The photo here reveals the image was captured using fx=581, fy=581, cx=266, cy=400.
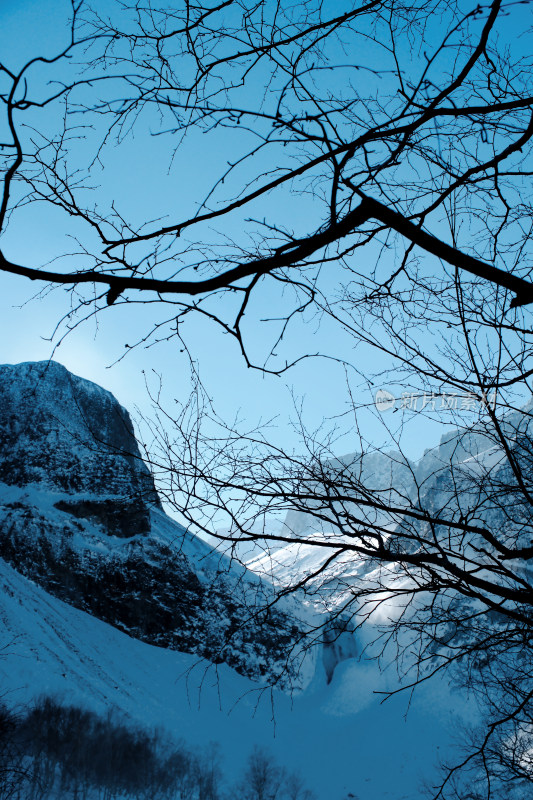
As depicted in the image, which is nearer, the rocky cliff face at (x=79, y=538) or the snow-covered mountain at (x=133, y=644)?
the snow-covered mountain at (x=133, y=644)

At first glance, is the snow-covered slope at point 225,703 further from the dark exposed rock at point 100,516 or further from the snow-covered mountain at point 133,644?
the dark exposed rock at point 100,516

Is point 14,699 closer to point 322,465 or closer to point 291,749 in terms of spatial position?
point 291,749

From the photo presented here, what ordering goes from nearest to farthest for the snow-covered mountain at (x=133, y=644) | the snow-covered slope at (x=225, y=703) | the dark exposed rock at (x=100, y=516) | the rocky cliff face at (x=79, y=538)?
the snow-covered slope at (x=225, y=703)
the snow-covered mountain at (x=133, y=644)
the rocky cliff face at (x=79, y=538)
the dark exposed rock at (x=100, y=516)

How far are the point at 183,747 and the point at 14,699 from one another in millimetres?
11745

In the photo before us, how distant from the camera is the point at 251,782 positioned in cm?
3509

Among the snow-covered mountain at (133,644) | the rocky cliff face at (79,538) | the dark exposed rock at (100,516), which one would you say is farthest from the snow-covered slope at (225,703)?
the dark exposed rock at (100,516)

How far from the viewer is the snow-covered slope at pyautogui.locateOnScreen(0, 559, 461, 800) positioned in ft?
113

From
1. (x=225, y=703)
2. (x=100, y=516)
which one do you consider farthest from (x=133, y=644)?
(x=100, y=516)

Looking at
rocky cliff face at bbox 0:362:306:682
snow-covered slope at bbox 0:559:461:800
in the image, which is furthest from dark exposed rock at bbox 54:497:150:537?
snow-covered slope at bbox 0:559:461:800

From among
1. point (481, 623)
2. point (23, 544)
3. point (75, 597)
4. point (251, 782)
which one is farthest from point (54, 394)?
point (481, 623)

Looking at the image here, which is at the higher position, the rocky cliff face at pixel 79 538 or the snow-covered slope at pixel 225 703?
the rocky cliff face at pixel 79 538

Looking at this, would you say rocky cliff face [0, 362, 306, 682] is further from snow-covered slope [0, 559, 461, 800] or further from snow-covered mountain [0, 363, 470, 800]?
snow-covered slope [0, 559, 461, 800]

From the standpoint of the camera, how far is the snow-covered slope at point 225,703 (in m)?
34.5

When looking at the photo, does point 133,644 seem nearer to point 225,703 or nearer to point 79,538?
point 225,703
